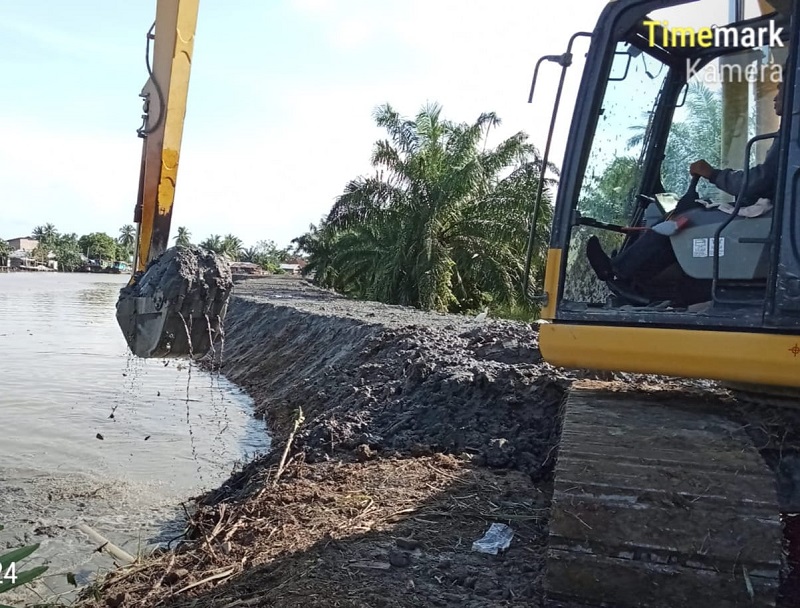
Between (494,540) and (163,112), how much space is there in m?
3.55

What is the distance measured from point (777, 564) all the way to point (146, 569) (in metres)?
3.05

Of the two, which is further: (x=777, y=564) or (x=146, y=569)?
(x=146, y=569)

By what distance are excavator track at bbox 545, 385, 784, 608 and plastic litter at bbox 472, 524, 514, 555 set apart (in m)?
0.81

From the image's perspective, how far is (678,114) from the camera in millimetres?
3896

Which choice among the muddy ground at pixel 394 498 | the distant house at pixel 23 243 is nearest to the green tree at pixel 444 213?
the muddy ground at pixel 394 498

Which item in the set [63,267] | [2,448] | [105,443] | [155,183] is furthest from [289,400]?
[63,267]

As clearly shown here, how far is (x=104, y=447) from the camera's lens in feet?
24.6

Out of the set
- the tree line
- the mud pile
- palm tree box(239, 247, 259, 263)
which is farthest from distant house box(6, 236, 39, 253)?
the mud pile

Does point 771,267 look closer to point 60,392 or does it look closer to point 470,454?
point 470,454

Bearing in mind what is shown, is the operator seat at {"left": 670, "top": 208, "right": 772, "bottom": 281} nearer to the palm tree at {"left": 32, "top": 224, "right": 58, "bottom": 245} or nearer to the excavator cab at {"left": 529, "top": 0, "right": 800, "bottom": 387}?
the excavator cab at {"left": 529, "top": 0, "right": 800, "bottom": 387}

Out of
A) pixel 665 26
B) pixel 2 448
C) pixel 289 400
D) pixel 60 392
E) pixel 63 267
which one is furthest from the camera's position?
pixel 63 267

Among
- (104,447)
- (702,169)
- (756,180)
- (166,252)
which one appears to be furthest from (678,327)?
(104,447)

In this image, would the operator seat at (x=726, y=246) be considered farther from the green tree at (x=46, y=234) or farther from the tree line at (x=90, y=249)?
the green tree at (x=46, y=234)

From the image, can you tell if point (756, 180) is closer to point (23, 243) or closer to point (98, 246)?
point (98, 246)
